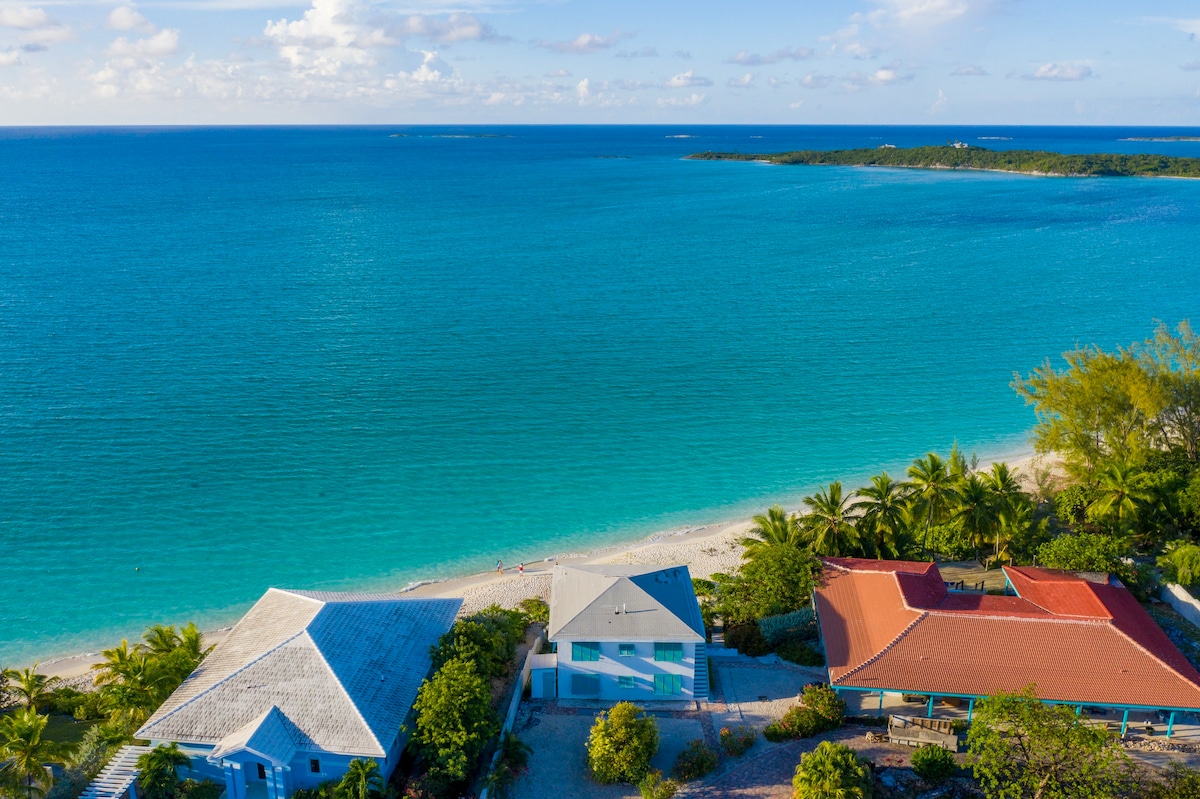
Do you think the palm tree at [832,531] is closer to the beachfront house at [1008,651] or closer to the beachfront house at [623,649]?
the beachfront house at [1008,651]

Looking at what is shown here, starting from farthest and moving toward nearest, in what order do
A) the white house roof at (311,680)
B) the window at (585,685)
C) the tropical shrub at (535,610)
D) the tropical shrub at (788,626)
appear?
the tropical shrub at (535,610) < the tropical shrub at (788,626) < the window at (585,685) < the white house roof at (311,680)

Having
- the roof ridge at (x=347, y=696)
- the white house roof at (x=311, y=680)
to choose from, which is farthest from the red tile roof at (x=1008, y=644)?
the roof ridge at (x=347, y=696)

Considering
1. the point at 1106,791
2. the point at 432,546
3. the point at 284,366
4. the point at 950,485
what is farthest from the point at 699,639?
the point at 284,366

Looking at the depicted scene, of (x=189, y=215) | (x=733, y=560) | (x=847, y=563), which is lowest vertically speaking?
(x=733, y=560)

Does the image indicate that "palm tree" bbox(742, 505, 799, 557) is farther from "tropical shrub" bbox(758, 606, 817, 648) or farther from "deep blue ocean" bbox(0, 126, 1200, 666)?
"deep blue ocean" bbox(0, 126, 1200, 666)

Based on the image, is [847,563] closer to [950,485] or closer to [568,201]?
[950,485]

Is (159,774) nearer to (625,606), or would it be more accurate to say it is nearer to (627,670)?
(627,670)
